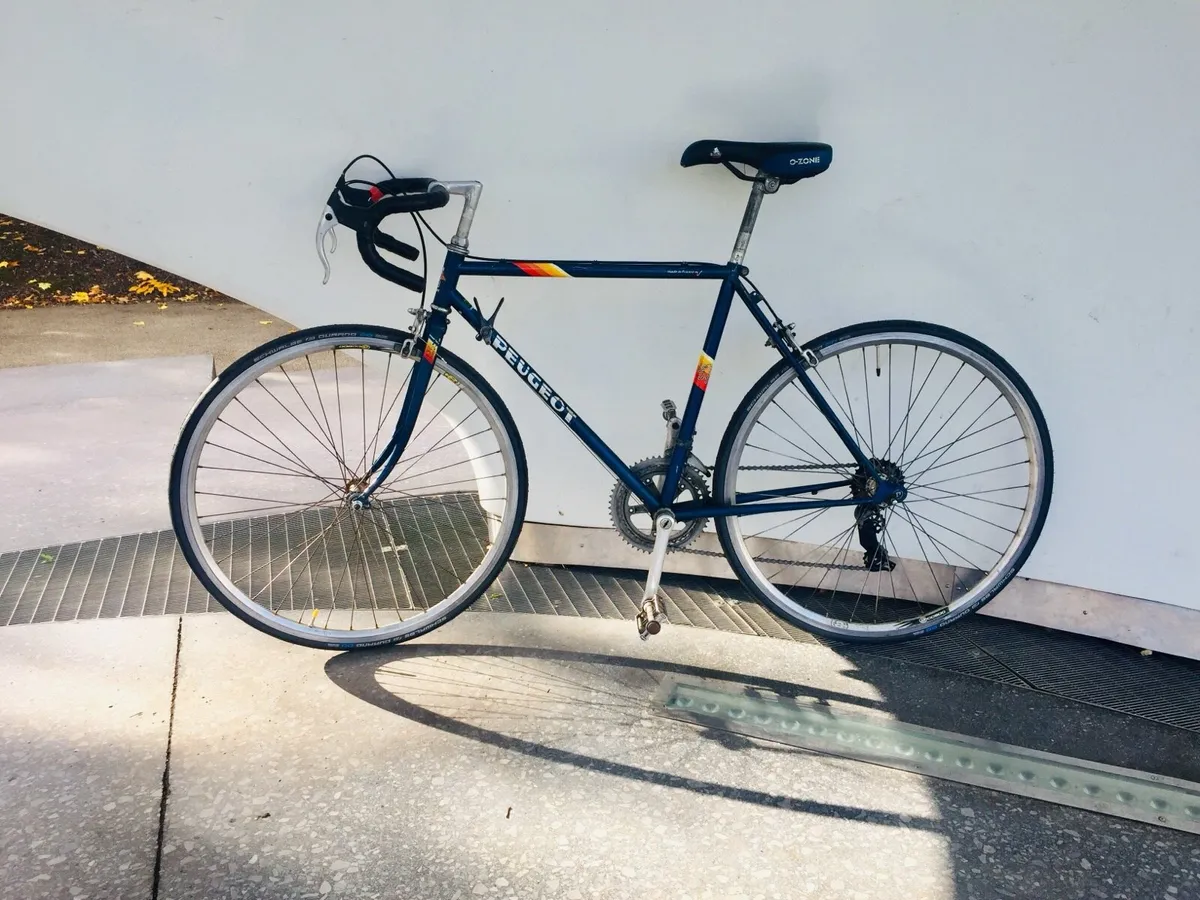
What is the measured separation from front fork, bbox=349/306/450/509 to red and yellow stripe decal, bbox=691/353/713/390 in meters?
0.65

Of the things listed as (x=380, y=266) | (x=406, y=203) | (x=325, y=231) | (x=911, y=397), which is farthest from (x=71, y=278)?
(x=911, y=397)

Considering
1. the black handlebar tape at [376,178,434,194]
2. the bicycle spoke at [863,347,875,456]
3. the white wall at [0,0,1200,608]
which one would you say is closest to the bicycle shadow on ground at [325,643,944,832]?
the bicycle spoke at [863,347,875,456]

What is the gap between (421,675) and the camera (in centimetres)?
267

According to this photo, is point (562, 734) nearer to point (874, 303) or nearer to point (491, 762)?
point (491, 762)

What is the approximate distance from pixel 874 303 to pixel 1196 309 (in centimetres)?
82

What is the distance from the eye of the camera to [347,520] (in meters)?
3.51

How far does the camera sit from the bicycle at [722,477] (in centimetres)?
254

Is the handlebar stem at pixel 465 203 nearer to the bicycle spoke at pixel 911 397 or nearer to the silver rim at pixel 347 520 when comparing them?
the silver rim at pixel 347 520

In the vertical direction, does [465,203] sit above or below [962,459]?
above

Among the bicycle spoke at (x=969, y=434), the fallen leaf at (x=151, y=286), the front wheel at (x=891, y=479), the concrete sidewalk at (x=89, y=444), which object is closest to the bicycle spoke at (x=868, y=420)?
the front wheel at (x=891, y=479)

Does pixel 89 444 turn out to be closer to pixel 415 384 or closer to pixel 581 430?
pixel 415 384

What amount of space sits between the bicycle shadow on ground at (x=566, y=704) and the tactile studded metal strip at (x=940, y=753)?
50 mm

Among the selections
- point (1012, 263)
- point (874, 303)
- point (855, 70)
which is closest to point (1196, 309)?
point (1012, 263)

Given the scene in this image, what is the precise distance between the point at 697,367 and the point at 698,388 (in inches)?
2.2
